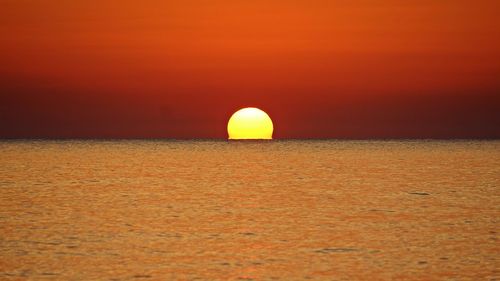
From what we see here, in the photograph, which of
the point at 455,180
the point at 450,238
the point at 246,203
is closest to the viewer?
the point at 450,238

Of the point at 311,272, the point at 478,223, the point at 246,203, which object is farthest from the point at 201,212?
the point at 311,272

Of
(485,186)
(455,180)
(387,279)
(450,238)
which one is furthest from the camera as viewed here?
(455,180)

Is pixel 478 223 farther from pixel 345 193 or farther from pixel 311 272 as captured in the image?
pixel 345 193

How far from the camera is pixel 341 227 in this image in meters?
27.3

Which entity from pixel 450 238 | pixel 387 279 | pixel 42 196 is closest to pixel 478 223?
pixel 450 238

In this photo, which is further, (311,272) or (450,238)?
(450,238)

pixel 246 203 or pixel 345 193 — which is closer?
pixel 246 203

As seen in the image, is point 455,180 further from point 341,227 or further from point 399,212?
point 341,227

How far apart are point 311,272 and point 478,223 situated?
37.2 feet

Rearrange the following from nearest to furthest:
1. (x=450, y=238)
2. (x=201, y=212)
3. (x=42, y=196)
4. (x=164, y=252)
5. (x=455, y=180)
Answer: (x=164, y=252)
(x=450, y=238)
(x=201, y=212)
(x=42, y=196)
(x=455, y=180)

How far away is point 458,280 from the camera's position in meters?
18.2

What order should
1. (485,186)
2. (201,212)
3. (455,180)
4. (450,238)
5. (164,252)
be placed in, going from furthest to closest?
(455,180) → (485,186) → (201,212) → (450,238) → (164,252)

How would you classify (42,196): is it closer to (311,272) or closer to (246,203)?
(246,203)

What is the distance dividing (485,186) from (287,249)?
31.5 meters
